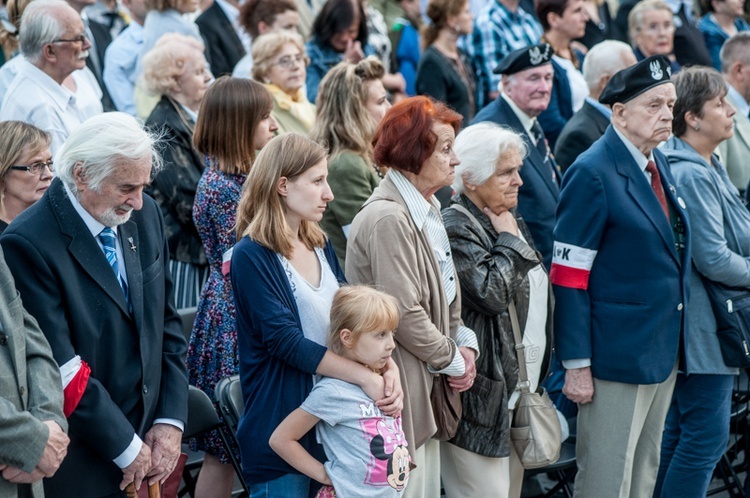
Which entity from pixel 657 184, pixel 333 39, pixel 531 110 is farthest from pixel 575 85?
pixel 657 184

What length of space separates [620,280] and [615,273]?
0.04 metres

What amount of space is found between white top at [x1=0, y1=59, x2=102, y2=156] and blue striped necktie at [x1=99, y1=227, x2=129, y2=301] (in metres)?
1.76

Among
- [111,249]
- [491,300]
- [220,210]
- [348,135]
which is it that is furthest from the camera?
[348,135]

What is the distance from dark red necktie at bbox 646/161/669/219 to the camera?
450 centimetres

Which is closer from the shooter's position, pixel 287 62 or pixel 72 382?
pixel 72 382

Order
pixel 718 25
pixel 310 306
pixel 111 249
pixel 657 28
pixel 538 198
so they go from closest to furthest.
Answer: pixel 111 249 < pixel 310 306 < pixel 538 198 < pixel 657 28 < pixel 718 25

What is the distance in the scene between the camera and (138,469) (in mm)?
3248

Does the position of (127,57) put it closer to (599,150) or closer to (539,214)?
(539,214)

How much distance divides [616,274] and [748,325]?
78 centimetres

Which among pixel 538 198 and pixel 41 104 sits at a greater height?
pixel 41 104

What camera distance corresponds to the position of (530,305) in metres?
4.26

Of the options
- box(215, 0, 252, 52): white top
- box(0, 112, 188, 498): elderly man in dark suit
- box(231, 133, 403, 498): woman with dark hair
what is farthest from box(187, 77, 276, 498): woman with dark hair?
box(215, 0, 252, 52): white top

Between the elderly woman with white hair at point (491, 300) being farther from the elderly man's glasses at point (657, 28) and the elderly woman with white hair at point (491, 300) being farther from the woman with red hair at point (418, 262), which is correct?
the elderly man's glasses at point (657, 28)

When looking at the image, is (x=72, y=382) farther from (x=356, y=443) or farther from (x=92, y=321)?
(x=356, y=443)
